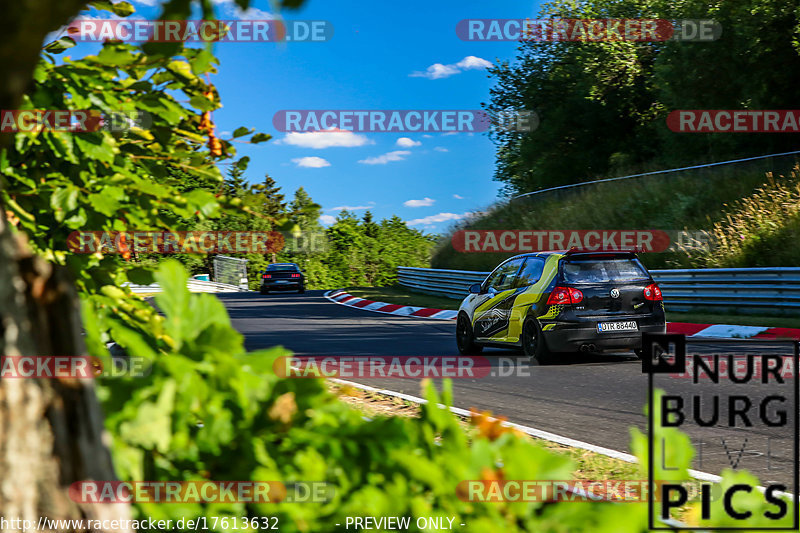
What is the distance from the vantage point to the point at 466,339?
41.8 ft

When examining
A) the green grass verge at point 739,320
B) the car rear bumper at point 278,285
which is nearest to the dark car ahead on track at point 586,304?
the green grass verge at point 739,320

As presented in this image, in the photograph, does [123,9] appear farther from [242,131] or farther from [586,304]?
[586,304]

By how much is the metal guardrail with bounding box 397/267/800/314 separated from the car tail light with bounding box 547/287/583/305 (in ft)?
13.7

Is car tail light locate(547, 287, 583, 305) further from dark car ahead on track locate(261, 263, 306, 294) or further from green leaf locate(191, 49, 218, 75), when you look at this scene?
dark car ahead on track locate(261, 263, 306, 294)

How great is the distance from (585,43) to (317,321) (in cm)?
2170

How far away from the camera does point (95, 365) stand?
6.23 ft

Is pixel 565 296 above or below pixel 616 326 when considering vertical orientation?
above

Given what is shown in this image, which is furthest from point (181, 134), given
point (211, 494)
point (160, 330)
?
point (211, 494)

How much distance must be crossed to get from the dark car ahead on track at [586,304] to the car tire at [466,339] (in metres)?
1.46

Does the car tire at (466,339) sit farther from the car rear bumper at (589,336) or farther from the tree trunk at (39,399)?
the tree trunk at (39,399)

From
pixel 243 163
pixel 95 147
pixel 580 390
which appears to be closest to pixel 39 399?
pixel 95 147

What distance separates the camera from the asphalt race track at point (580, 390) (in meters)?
5.67

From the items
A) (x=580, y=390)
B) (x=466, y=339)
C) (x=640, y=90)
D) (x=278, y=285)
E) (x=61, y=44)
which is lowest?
(x=580, y=390)

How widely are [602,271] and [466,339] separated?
113 inches
